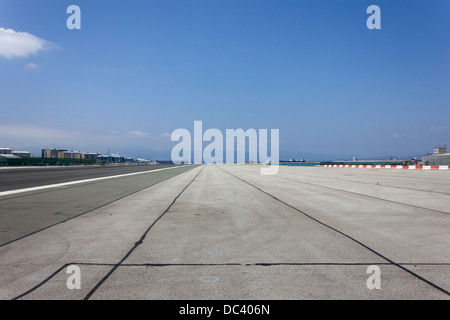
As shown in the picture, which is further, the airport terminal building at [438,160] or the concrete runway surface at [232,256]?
the airport terminal building at [438,160]

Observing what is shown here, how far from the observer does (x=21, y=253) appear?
5.39 m

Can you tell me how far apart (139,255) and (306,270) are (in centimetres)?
256

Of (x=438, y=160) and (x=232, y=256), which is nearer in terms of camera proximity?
(x=232, y=256)

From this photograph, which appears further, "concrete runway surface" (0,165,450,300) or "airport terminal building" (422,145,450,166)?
"airport terminal building" (422,145,450,166)

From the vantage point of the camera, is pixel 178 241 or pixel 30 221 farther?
pixel 30 221

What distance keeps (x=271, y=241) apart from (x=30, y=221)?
6.01 meters

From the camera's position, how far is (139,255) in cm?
531

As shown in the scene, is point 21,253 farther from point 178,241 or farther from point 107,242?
point 178,241
